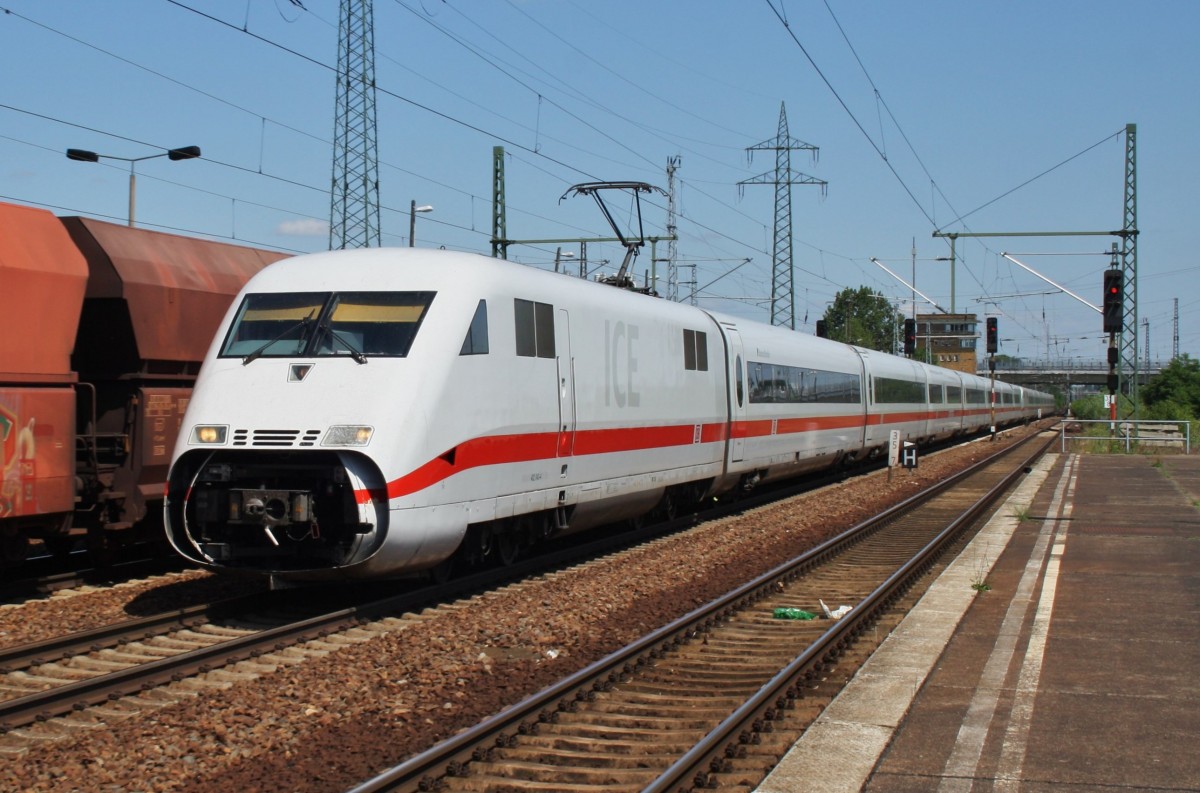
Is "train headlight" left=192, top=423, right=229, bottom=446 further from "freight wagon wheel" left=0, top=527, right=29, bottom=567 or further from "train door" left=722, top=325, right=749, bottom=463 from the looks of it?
"train door" left=722, top=325, right=749, bottom=463

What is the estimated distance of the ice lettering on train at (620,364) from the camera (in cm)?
1312

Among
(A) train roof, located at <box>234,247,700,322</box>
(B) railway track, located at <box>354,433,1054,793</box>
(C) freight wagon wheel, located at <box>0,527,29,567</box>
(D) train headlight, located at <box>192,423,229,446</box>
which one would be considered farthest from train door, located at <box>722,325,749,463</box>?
(C) freight wagon wheel, located at <box>0,527,29,567</box>

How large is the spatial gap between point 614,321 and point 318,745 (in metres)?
7.70

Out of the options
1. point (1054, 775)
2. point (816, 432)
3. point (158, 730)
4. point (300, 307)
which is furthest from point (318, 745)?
A: point (816, 432)

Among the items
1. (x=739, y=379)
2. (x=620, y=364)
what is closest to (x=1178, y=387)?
(x=739, y=379)

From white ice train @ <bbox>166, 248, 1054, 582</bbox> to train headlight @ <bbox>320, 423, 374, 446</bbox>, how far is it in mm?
12

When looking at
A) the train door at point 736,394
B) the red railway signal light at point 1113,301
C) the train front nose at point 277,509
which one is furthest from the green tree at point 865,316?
the train front nose at point 277,509

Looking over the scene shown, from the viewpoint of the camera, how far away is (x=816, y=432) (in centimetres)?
2322

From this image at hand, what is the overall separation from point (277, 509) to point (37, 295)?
123 inches

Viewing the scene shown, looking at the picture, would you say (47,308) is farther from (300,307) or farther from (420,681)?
(420,681)

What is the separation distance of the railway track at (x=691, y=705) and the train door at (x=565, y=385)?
233 centimetres

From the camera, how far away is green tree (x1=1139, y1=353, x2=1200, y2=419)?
58.2m

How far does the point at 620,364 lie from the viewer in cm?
1345

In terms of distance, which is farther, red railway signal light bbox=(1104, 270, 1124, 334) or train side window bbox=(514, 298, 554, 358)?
red railway signal light bbox=(1104, 270, 1124, 334)
